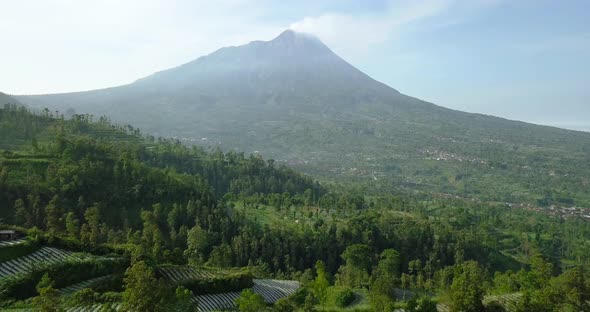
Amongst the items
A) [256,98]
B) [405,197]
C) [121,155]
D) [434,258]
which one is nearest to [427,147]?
[405,197]

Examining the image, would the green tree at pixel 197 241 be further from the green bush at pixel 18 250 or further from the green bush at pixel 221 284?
the green bush at pixel 18 250

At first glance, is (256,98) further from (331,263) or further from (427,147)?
(331,263)

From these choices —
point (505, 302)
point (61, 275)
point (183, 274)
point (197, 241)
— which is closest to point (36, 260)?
point (61, 275)

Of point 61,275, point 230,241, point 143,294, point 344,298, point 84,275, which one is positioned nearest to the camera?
point 143,294

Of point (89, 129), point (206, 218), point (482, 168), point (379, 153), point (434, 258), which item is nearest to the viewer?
point (206, 218)

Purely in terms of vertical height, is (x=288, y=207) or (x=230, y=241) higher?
(x=288, y=207)

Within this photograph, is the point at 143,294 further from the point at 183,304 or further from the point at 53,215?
the point at 53,215
